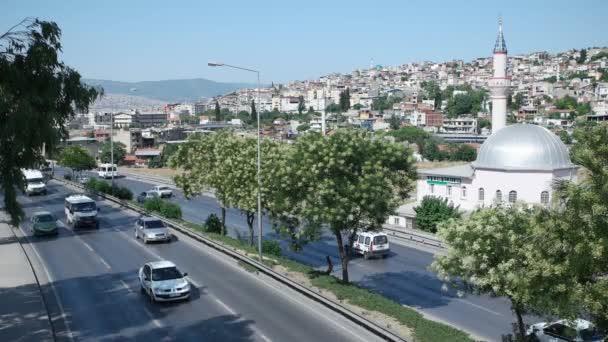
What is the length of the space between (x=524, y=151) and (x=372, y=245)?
1761 centimetres

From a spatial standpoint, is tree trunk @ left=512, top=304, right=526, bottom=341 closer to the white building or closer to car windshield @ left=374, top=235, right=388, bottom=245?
car windshield @ left=374, top=235, right=388, bottom=245

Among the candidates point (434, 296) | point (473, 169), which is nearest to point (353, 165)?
point (434, 296)

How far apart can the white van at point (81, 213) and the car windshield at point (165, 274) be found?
58.4 feet

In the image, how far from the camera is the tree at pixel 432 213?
44031 millimetres

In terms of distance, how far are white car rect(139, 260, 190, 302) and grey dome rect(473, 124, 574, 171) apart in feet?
97.7

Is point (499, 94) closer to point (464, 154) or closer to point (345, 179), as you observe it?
point (345, 179)

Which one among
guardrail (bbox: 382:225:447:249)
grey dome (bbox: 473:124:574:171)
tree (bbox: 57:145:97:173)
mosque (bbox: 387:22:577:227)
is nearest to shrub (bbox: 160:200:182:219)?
guardrail (bbox: 382:225:447:249)

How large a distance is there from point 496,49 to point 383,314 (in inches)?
2030

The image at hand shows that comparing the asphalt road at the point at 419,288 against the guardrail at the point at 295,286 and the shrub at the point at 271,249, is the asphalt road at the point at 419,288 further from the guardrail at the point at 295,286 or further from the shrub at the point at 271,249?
the guardrail at the point at 295,286

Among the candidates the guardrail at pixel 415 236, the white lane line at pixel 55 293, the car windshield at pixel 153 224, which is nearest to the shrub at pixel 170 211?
the car windshield at pixel 153 224

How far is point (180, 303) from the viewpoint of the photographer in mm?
20766

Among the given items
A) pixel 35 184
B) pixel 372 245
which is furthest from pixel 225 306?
pixel 35 184

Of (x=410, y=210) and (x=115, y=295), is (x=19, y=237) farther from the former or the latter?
(x=410, y=210)

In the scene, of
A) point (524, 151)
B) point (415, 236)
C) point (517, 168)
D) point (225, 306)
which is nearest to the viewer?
point (225, 306)
